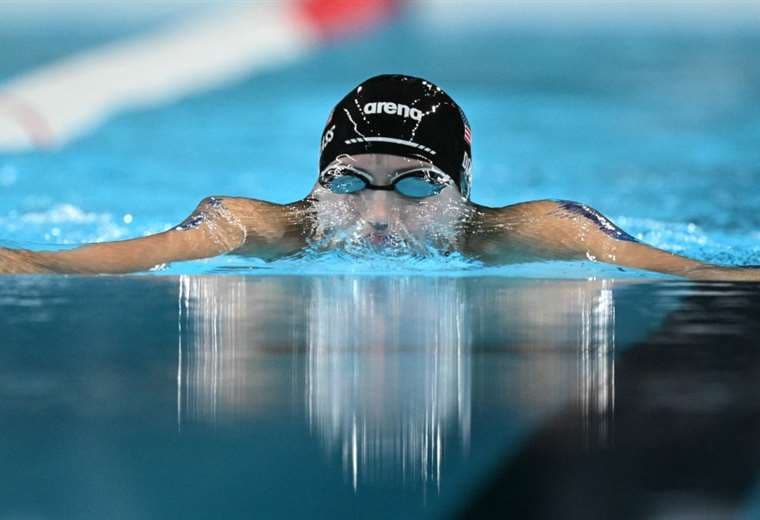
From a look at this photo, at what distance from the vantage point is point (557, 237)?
11.8ft

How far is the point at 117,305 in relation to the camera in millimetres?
2111

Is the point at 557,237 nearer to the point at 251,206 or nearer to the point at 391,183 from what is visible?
the point at 391,183

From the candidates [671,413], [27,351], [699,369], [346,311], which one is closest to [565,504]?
[671,413]

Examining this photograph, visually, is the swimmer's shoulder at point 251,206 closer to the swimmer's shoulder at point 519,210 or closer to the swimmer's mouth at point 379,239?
the swimmer's mouth at point 379,239

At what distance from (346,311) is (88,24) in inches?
236

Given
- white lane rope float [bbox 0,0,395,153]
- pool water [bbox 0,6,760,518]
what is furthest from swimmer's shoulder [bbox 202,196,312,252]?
white lane rope float [bbox 0,0,395,153]

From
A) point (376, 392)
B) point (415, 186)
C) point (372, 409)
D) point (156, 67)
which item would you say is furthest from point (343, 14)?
point (372, 409)

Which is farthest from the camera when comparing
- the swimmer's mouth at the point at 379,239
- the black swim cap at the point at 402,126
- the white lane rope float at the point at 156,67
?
the white lane rope float at the point at 156,67

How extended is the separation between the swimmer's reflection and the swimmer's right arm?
2.76ft

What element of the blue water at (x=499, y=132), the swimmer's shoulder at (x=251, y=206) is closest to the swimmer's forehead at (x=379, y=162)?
the swimmer's shoulder at (x=251, y=206)

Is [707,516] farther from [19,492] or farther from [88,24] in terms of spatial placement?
[88,24]

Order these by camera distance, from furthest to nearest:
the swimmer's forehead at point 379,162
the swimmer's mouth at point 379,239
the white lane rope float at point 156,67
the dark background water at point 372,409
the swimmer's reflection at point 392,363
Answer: the white lane rope float at point 156,67 → the swimmer's forehead at point 379,162 → the swimmer's mouth at point 379,239 → the swimmer's reflection at point 392,363 → the dark background water at point 372,409

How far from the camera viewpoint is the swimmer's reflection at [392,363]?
1073mm

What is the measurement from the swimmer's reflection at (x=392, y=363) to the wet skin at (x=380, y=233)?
75 centimetres
